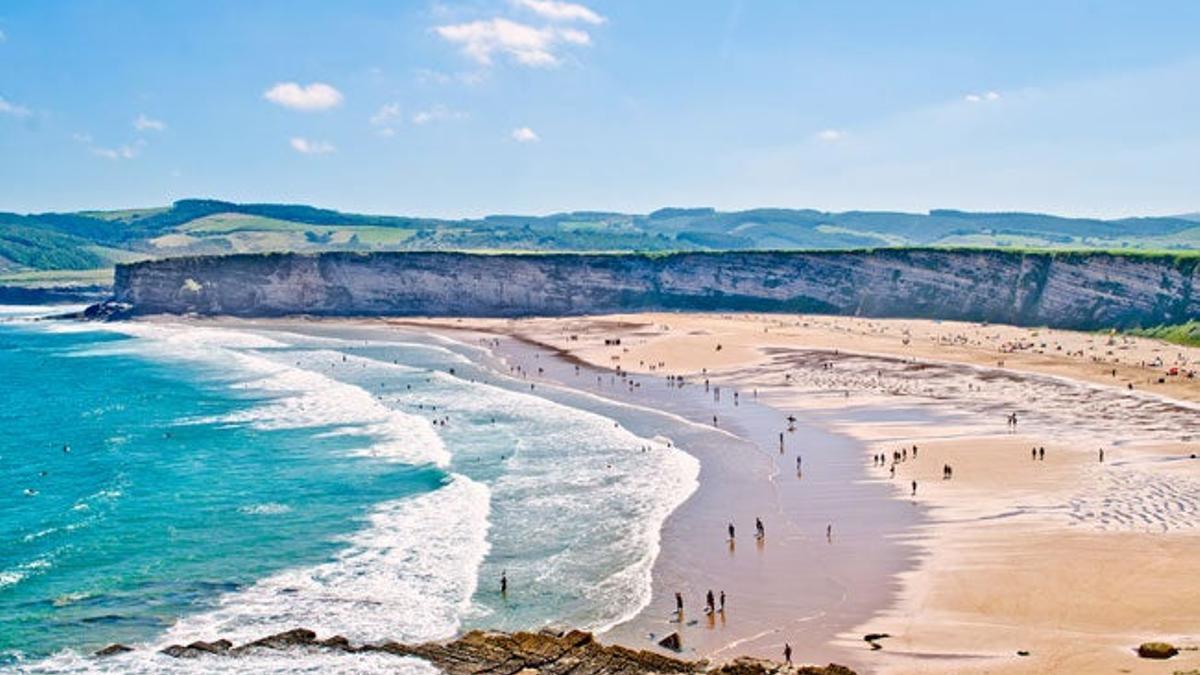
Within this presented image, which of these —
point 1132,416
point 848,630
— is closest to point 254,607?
point 848,630

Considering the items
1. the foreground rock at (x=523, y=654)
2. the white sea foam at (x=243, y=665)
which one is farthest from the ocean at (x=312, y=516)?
the foreground rock at (x=523, y=654)

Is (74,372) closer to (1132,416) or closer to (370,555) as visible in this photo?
(370,555)

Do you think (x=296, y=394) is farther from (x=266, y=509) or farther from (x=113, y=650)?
(x=113, y=650)

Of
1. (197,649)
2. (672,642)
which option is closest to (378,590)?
(197,649)

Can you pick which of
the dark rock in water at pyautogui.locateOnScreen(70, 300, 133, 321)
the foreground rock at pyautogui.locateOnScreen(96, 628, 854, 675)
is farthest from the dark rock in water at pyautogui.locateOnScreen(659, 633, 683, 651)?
the dark rock in water at pyautogui.locateOnScreen(70, 300, 133, 321)

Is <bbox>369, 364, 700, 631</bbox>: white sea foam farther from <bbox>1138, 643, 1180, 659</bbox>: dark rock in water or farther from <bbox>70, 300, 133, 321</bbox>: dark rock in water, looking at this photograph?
<bbox>70, 300, 133, 321</bbox>: dark rock in water

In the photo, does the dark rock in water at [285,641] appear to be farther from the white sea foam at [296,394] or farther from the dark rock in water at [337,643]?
the white sea foam at [296,394]
